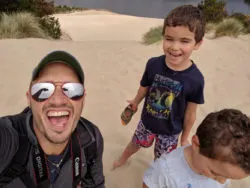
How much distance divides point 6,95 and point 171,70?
2.88 meters

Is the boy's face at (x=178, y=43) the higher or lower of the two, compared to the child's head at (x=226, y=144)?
higher

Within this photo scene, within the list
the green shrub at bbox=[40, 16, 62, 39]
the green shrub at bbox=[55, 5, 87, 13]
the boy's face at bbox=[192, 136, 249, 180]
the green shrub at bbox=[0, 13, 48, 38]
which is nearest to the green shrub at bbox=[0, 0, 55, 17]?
the green shrub at bbox=[40, 16, 62, 39]

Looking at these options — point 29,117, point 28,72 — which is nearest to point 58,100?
point 29,117

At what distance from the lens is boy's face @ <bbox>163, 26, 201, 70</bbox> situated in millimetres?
1818

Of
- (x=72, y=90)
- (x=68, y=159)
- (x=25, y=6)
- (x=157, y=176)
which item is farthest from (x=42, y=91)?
(x=25, y=6)

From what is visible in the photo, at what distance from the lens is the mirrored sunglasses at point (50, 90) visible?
4.38ft

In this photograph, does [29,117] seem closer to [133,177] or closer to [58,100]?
[58,100]

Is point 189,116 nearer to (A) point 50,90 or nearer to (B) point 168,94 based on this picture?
(B) point 168,94

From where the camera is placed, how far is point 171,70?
1.97 meters

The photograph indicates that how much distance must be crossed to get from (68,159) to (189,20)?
1.19m

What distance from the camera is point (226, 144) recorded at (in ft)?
3.98

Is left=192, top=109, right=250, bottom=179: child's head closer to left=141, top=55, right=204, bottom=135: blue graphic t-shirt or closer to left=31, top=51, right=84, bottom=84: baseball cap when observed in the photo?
left=141, top=55, right=204, bottom=135: blue graphic t-shirt

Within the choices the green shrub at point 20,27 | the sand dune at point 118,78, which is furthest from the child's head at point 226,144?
the green shrub at point 20,27

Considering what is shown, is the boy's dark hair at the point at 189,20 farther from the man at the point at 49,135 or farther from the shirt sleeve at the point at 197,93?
the man at the point at 49,135
